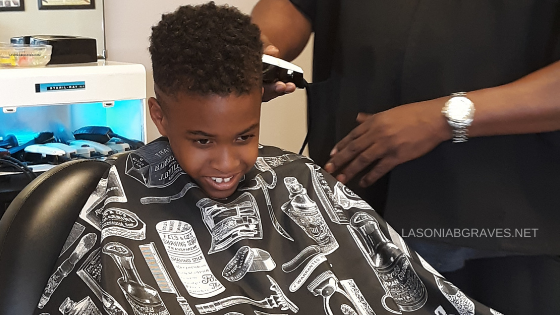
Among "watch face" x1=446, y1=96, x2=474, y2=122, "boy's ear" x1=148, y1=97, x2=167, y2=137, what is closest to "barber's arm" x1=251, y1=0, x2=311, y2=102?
"boy's ear" x1=148, y1=97, x2=167, y2=137

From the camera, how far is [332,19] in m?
1.17

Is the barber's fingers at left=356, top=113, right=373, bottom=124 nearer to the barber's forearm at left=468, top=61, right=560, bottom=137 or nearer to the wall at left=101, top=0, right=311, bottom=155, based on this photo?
the barber's forearm at left=468, top=61, right=560, bottom=137

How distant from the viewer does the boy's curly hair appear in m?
0.93

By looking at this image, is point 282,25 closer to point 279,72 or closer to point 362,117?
point 279,72

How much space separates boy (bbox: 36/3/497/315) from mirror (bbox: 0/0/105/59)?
146cm

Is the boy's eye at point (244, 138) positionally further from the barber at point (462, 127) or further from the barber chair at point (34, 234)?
the barber chair at point (34, 234)

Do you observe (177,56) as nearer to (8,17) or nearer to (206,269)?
(206,269)

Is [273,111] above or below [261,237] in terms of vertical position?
below

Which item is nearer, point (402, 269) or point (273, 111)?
point (402, 269)

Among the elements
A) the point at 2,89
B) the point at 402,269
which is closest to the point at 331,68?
the point at 402,269

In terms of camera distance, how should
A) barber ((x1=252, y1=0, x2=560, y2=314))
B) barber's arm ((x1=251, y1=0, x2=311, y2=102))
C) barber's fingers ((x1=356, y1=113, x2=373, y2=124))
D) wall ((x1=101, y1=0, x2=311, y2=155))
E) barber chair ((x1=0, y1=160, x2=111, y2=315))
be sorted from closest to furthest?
1. barber chair ((x1=0, y1=160, x2=111, y2=315))
2. barber ((x1=252, y1=0, x2=560, y2=314))
3. barber's fingers ((x1=356, y1=113, x2=373, y2=124))
4. barber's arm ((x1=251, y1=0, x2=311, y2=102))
5. wall ((x1=101, y1=0, x2=311, y2=155))

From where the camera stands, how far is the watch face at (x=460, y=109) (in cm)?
91

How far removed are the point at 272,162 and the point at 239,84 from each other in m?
0.26

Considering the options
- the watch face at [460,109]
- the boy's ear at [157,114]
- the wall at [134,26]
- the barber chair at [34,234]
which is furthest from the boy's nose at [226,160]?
the wall at [134,26]
